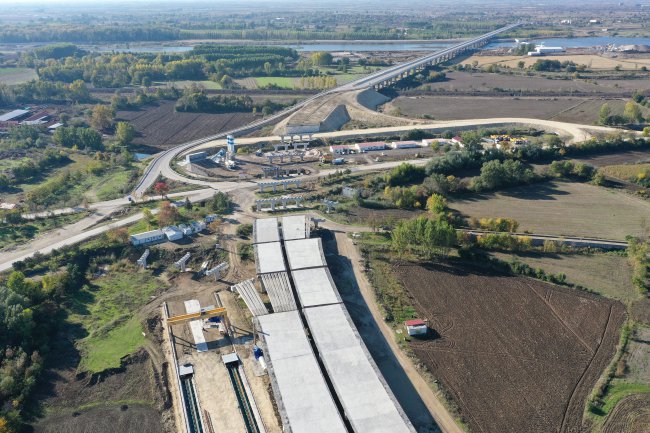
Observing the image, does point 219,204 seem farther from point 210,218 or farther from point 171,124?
point 171,124

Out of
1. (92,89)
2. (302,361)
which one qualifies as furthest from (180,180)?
(92,89)

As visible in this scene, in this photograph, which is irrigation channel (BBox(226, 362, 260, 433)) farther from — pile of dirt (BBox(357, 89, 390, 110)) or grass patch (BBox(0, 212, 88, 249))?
pile of dirt (BBox(357, 89, 390, 110))

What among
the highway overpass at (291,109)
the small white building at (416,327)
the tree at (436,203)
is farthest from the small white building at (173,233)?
the tree at (436,203)

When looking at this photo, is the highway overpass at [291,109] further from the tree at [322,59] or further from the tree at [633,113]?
the tree at [633,113]

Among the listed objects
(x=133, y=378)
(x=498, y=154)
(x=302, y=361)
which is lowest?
(x=133, y=378)

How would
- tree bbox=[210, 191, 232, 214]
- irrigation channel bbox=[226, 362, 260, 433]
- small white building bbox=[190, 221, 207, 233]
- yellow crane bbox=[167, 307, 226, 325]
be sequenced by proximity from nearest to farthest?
irrigation channel bbox=[226, 362, 260, 433] < yellow crane bbox=[167, 307, 226, 325] < small white building bbox=[190, 221, 207, 233] < tree bbox=[210, 191, 232, 214]

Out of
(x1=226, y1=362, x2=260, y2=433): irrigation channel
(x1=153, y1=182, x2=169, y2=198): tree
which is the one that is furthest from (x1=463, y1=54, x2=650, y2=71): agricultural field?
(x1=226, y1=362, x2=260, y2=433): irrigation channel

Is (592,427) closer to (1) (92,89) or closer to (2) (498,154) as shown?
(2) (498,154)

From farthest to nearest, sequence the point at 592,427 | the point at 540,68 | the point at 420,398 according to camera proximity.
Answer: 1. the point at 540,68
2. the point at 420,398
3. the point at 592,427
